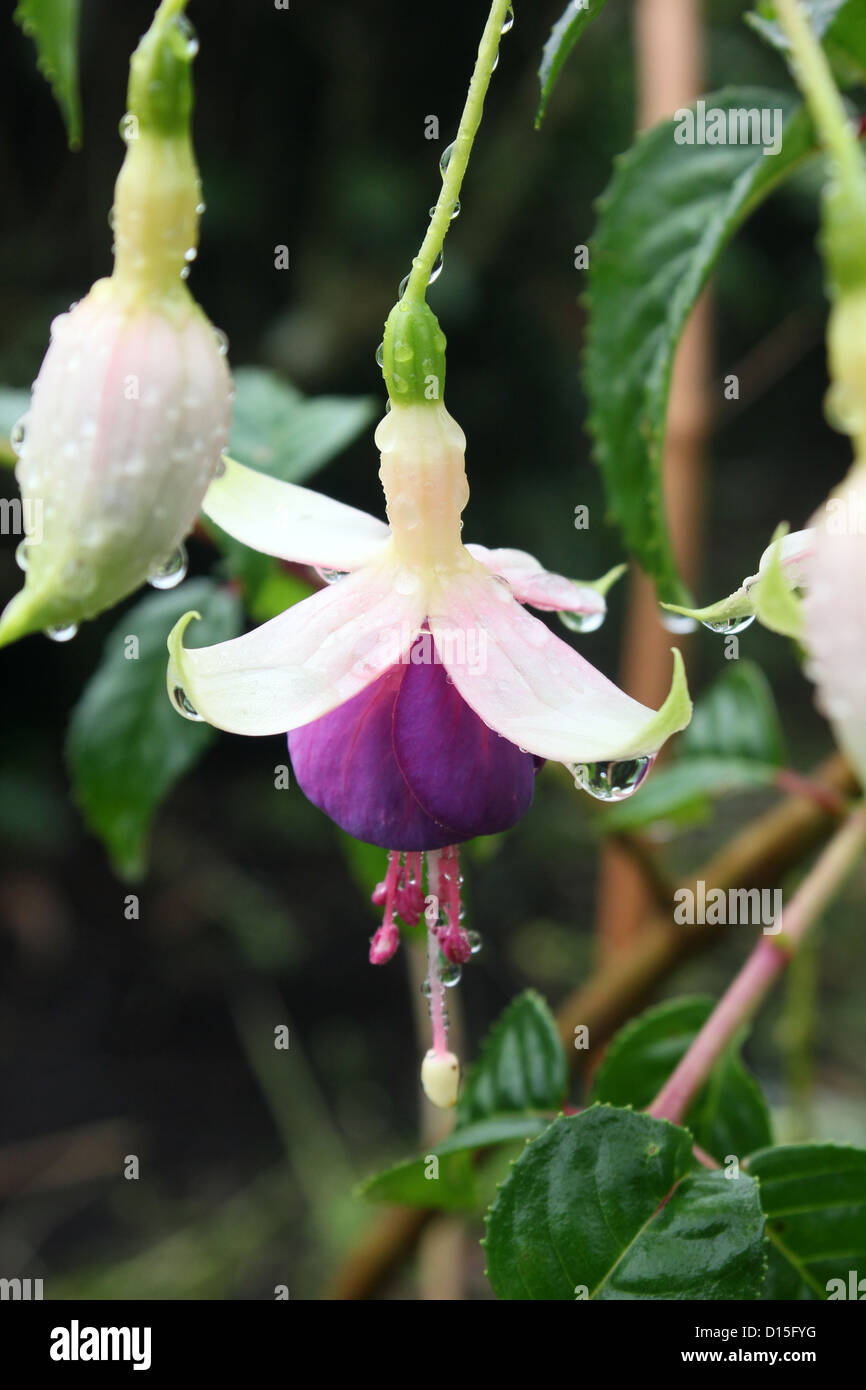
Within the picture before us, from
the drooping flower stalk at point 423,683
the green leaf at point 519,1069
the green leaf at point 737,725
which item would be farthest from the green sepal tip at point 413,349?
the green leaf at point 737,725

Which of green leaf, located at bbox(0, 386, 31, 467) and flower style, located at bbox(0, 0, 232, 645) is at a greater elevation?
green leaf, located at bbox(0, 386, 31, 467)

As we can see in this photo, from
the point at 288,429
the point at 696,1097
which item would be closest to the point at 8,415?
the point at 288,429

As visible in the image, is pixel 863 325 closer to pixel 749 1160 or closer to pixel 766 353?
pixel 749 1160

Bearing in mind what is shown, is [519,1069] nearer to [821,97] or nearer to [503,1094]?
[503,1094]

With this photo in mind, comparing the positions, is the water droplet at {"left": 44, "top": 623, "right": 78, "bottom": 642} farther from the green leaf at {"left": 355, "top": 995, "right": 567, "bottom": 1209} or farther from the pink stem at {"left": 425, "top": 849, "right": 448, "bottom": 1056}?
the green leaf at {"left": 355, "top": 995, "right": 567, "bottom": 1209}

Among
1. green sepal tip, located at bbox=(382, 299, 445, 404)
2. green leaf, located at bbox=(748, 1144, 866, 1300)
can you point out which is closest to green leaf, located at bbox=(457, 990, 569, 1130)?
green leaf, located at bbox=(748, 1144, 866, 1300)

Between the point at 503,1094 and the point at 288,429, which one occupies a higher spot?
the point at 288,429
